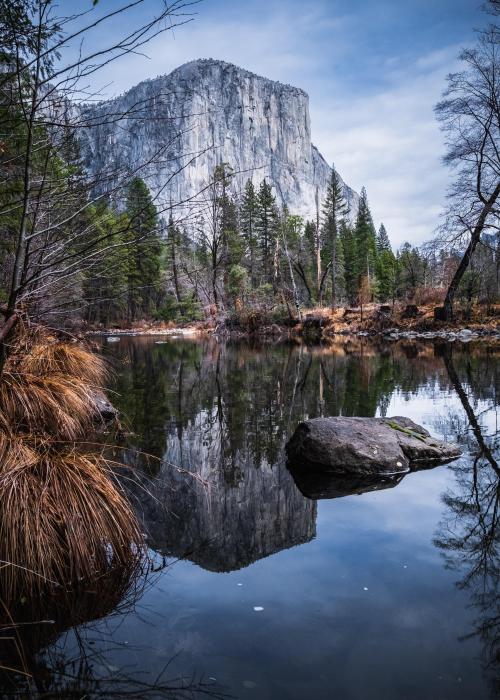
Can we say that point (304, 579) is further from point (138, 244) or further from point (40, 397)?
point (40, 397)

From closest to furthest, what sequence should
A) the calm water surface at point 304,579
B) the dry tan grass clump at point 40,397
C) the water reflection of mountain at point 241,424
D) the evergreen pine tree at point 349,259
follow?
1. the calm water surface at point 304,579
2. the water reflection of mountain at point 241,424
3. the dry tan grass clump at point 40,397
4. the evergreen pine tree at point 349,259

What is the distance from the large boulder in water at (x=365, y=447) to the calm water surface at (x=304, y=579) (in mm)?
220

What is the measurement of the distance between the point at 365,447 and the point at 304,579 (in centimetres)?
213

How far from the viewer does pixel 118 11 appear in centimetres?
194

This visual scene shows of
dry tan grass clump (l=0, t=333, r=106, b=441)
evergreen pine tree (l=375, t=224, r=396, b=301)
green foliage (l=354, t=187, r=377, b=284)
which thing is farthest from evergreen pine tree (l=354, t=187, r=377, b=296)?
dry tan grass clump (l=0, t=333, r=106, b=441)

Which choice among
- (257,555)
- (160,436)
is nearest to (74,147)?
(257,555)

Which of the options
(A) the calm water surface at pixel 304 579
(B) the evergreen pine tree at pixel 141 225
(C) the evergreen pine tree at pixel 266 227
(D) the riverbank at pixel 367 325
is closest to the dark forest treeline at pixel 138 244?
(B) the evergreen pine tree at pixel 141 225

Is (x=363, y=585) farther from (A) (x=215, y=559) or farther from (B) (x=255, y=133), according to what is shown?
(B) (x=255, y=133)

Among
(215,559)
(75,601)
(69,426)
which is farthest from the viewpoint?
(69,426)

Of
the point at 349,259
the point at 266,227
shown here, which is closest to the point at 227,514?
the point at 266,227

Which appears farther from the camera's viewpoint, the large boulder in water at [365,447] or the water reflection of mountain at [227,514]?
the large boulder in water at [365,447]

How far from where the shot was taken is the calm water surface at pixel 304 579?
2.04m

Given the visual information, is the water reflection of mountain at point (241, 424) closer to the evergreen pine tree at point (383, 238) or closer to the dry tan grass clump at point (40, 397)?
the dry tan grass clump at point (40, 397)

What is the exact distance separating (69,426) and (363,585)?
307cm
